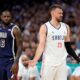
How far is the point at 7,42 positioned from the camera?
384 inches

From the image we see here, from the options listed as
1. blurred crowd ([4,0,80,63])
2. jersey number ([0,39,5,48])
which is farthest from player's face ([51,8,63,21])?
blurred crowd ([4,0,80,63])

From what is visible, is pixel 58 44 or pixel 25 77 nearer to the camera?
pixel 58 44

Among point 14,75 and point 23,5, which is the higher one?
point 23,5

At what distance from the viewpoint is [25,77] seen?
11586 millimetres

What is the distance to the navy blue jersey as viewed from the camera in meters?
9.72

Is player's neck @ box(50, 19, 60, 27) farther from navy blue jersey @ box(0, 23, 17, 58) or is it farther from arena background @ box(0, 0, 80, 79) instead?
arena background @ box(0, 0, 80, 79)

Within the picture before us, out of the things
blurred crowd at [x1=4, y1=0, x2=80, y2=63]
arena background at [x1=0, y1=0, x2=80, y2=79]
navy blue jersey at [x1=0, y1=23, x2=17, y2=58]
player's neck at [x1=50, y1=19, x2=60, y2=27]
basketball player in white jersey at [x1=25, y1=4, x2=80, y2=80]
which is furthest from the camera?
arena background at [x1=0, y1=0, x2=80, y2=79]

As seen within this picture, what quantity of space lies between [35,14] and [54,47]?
40.1ft

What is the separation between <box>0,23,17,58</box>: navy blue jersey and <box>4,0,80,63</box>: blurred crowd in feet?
22.4

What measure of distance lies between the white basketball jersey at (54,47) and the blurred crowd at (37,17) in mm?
7297

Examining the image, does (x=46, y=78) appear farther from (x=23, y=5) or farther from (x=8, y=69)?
(x=23, y=5)

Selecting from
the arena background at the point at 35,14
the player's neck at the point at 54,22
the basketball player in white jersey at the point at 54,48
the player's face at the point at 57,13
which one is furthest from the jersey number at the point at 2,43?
the arena background at the point at 35,14

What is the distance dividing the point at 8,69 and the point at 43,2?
44.5ft

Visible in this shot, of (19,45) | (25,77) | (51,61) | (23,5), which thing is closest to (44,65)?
(51,61)
